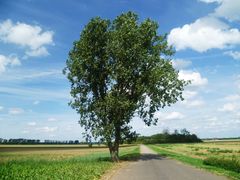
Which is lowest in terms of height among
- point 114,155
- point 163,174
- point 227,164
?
point 163,174

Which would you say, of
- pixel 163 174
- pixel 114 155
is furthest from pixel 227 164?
pixel 114 155

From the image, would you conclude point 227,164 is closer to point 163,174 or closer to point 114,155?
point 163,174

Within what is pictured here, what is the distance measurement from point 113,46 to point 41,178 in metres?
20.8

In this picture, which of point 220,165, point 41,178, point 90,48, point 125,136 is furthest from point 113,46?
point 41,178

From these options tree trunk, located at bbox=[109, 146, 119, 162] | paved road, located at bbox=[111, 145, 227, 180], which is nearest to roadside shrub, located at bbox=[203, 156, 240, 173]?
paved road, located at bbox=[111, 145, 227, 180]

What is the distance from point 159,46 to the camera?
40.3 metres

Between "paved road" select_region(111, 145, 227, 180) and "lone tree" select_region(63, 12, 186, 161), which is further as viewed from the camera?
"lone tree" select_region(63, 12, 186, 161)

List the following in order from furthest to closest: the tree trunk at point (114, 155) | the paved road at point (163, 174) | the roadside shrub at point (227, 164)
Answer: the tree trunk at point (114, 155), the roadside shrub at point (227, 164), the paved road at point (163, 174)

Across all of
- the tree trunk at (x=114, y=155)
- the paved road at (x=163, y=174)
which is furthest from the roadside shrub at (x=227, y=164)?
the tree trunk at (x=114, y=155)

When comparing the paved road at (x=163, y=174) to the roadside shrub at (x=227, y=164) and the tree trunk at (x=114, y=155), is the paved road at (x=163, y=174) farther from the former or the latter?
the tree trunk at (x=114, y=155)

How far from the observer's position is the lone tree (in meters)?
37.6

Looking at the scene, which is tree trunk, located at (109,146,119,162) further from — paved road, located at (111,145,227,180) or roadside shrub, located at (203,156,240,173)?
paved road, located at (111,145,227,180)

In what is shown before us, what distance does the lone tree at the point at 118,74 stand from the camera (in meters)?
37.6

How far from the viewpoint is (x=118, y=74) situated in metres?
37.7
